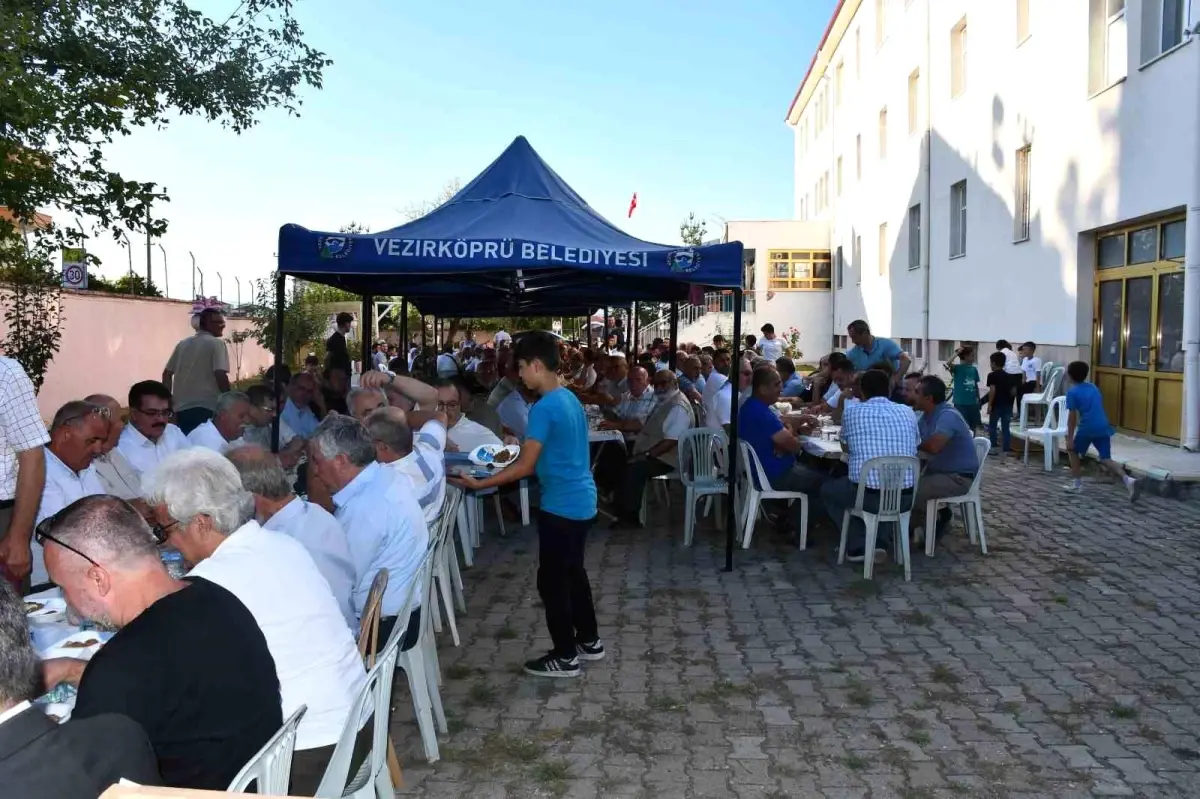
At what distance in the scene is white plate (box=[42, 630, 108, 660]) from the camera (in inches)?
112

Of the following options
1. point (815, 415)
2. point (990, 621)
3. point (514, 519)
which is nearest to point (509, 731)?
point (990, 621)

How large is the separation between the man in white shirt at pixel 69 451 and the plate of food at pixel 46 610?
3.03ft

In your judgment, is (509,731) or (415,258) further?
(415,258)

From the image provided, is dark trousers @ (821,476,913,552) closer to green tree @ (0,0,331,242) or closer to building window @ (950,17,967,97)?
green tree @ (0,0,331,242)

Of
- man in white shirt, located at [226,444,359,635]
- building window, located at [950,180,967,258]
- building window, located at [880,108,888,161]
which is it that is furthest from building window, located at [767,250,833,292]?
man in white shirt, located at [226,444,359,635]

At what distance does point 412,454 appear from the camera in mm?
5094

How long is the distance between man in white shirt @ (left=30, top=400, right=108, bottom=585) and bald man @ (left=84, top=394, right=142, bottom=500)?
0.74 ft

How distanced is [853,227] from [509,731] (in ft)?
85.7

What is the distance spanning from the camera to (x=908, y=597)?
249 inches

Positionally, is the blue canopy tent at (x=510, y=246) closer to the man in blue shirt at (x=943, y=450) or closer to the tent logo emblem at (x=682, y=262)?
the tent logo emblem at (x=682, y=262)

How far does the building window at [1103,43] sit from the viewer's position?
12297 millimetres

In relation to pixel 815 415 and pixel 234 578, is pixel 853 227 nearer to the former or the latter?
pixel 815 415

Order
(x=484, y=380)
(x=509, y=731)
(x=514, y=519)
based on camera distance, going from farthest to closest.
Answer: (x=484, y=380) < (x=514, y=519) < (x=509, y=731)

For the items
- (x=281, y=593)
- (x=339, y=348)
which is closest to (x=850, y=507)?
(x=281, y=593)
